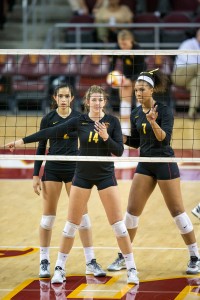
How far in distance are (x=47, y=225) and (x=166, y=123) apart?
172 centimetres

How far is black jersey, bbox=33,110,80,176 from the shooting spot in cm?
1022

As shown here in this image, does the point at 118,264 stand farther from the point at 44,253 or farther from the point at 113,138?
the point at 113,138

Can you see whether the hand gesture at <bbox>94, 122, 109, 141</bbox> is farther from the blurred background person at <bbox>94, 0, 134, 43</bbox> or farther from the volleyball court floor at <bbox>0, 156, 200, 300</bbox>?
the blurred background person at <bbox>94, 0, 134, 43</bbox>

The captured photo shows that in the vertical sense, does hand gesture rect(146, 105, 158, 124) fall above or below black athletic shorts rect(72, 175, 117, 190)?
above

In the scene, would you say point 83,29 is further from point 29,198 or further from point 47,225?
point 47,225

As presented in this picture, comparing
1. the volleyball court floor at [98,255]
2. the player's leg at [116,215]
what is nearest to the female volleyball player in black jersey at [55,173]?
the volleyball court floor at [98,255]

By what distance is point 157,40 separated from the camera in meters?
21.9

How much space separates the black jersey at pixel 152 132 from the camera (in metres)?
9.98

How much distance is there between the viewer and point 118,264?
Result: 10.6 m

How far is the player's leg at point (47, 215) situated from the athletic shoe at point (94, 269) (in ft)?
1.49

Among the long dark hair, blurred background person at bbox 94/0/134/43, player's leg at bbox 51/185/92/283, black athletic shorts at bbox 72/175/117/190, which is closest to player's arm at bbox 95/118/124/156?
black athletic shorts at bbox 72/175/117/190

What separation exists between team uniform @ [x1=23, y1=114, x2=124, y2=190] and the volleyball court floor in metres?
1.12

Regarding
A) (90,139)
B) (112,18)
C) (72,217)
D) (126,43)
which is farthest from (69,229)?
(112,18)

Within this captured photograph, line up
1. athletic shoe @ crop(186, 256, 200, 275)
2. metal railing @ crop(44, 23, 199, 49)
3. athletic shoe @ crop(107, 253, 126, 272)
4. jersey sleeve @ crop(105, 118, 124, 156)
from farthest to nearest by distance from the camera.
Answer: metal railing @ crop(44, 23, 199, 49), athletic shoe @ crop(107, 253, 126, 272), athletic shoe @ crop(186, 256, 200, 275), jersey sleeve @ crop(105, 118, 124, 156)
